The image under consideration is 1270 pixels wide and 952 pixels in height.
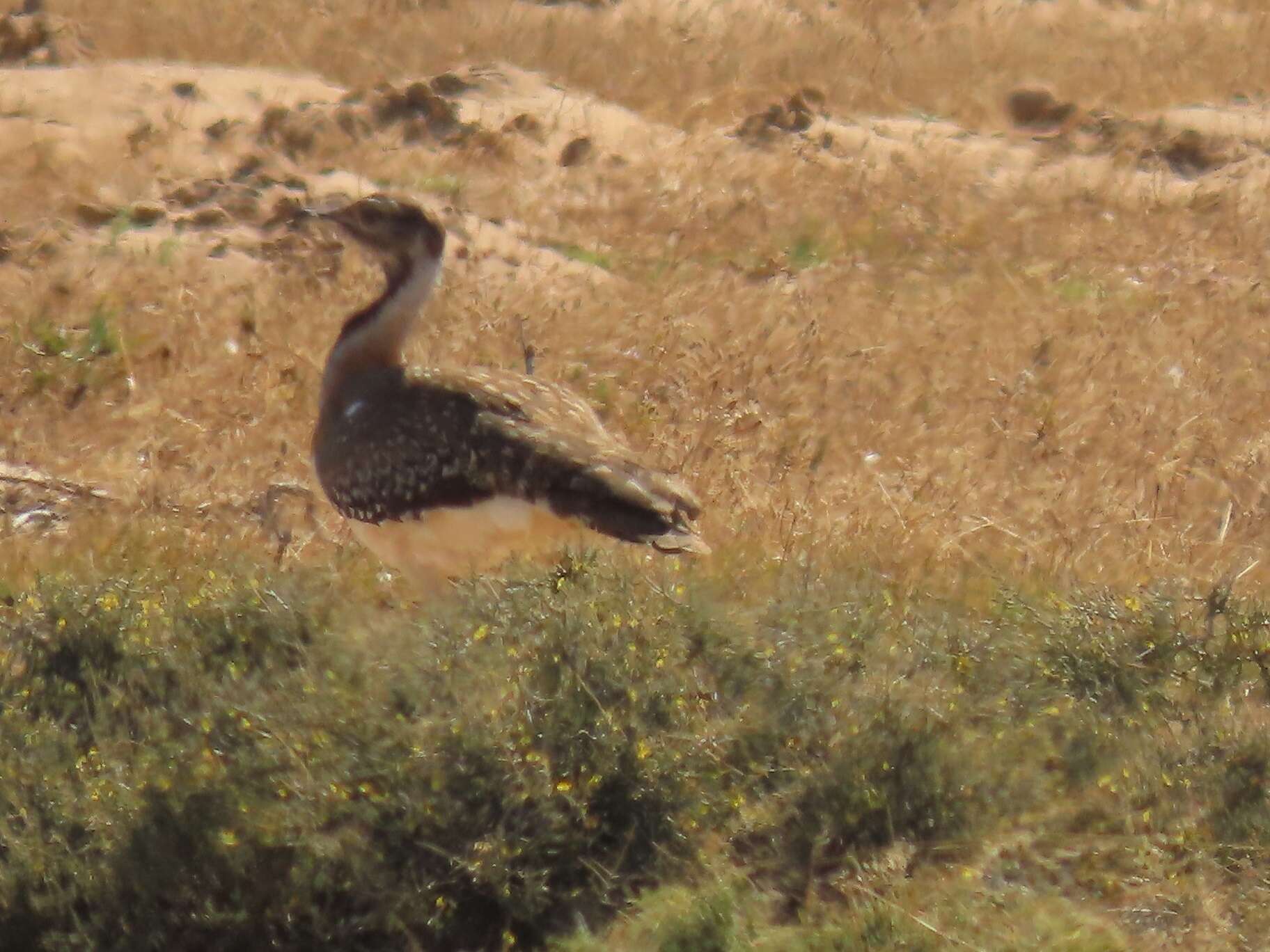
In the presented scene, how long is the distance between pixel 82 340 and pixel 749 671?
581 cm

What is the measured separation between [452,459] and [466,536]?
0.30 meters

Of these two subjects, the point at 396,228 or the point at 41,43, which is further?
the point at 41,43

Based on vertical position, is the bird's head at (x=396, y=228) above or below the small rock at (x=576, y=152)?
above

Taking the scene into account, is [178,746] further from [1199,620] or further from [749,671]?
[1199,620]

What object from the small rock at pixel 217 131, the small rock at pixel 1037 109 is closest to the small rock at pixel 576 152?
the small rock at pixel 217 131

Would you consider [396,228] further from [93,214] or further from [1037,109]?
[1037,109]

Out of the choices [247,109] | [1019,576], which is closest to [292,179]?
[247,109]

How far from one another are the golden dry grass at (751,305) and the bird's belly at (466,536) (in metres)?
0.85

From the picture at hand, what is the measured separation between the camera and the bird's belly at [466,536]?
687cm

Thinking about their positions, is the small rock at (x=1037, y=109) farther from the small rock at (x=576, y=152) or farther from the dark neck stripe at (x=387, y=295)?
the dark neck stripe at (x=387, y=295)

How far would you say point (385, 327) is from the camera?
7832 mm

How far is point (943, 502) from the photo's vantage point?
8.65 m

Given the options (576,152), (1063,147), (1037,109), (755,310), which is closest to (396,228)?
(755,310)

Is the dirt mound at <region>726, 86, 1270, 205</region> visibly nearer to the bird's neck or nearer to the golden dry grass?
the golden dry grass
